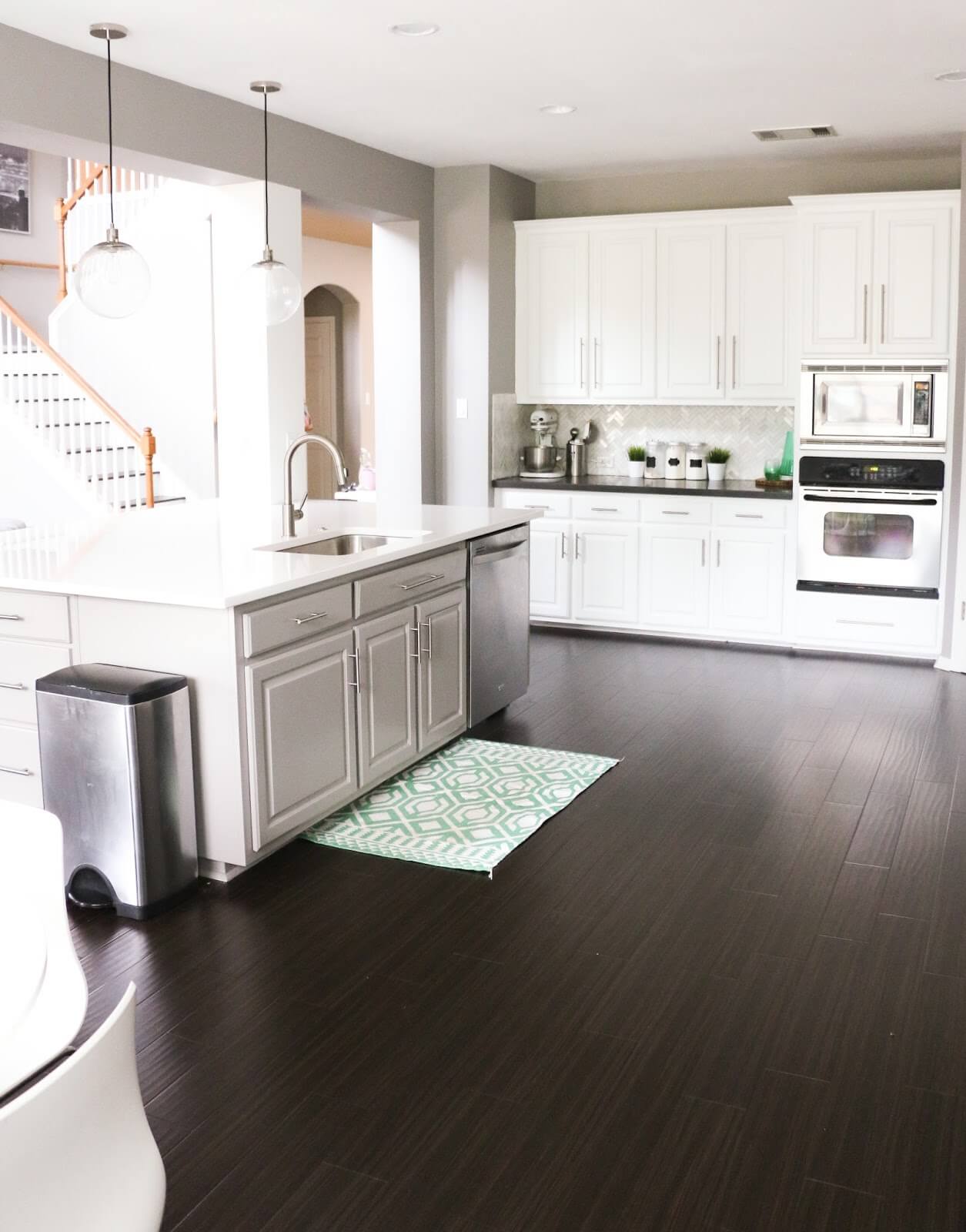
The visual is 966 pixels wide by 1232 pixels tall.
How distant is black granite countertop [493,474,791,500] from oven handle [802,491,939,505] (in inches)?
5.9

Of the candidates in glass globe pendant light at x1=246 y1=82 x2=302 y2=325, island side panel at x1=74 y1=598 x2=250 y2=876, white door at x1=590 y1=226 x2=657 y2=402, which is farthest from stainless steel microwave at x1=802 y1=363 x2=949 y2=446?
island side panel at x1=74 y1=598 x2=250 y2=876

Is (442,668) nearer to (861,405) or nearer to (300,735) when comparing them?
(300,735)

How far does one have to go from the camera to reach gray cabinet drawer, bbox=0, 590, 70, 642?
3.65m

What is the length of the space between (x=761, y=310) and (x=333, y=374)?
5.57 m

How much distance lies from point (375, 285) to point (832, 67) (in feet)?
10.3

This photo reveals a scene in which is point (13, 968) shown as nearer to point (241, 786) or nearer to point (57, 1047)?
point (57, 1047)

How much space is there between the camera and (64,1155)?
3.76 ft

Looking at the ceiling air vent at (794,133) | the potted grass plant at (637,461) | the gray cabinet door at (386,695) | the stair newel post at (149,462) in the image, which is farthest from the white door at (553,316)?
the gray cabinet door at (386,695)

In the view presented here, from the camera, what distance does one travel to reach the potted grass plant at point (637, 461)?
7.35m

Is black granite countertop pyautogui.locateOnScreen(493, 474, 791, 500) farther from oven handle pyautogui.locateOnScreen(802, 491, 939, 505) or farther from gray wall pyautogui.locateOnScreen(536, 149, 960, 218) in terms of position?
gray wall pyautogui.locateOnScreen(536, 149, 960, 218)

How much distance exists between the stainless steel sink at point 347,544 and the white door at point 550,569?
2.59 meters

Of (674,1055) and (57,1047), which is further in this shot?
(674,1055)

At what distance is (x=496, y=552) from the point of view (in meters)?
5.10

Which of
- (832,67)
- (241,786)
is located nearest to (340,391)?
(832,67)
